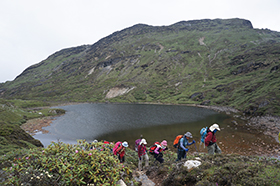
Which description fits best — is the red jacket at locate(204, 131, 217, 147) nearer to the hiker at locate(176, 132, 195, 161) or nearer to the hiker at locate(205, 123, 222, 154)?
the hiker at locate(205, 123, 222, 154)

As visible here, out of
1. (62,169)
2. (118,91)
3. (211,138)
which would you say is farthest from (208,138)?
(118,91)

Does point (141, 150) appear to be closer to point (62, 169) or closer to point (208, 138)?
point (208, 138)

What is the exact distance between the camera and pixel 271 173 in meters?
5.95

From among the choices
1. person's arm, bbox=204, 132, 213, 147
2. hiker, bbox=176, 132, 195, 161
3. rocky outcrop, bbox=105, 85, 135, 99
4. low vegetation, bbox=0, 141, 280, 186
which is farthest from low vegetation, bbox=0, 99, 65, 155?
rocky outcrop, bbox=105, 85, 135, 99

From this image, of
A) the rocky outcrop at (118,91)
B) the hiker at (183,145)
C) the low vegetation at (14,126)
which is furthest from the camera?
the rocky outcrop at (118,91)

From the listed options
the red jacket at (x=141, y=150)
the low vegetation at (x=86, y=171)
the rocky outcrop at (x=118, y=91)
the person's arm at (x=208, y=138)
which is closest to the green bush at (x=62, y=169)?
the low vegetation at (x=86, y=171)

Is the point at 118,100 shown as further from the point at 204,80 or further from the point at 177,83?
the point at 204,80

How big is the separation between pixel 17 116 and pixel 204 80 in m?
136

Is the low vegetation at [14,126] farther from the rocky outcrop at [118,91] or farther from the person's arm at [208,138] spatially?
the rocky outcrop at [118,91]

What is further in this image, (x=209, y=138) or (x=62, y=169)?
(x=209, y=138)

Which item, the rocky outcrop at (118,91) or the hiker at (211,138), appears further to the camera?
the rocky outcrop at (118,91)

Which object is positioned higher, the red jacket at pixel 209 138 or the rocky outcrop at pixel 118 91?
the rocky outcrop at pixel 118 91

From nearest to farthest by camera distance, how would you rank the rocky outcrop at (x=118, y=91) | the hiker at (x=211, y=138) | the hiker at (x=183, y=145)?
1. the hiker at (x=211, y=138)
2. the hiker at (x=183, y=145)
3. the rocky outcrop at (x=118, y=91)

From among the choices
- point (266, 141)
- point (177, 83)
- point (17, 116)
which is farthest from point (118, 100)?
point (266, 141)
